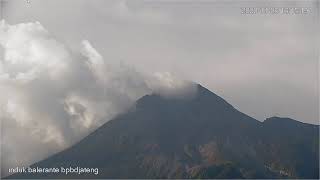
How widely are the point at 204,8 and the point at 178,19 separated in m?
0.44

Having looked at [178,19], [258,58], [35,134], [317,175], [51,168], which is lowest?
[317,175]

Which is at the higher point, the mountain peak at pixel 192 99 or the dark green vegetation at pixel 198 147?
the mountain peak at pixel 192 99

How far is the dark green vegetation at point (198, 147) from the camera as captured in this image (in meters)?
5.92

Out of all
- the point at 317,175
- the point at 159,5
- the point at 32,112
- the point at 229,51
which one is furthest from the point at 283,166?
the point at 32,112

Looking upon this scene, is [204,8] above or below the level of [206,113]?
above

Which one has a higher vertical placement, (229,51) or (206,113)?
(229,51)

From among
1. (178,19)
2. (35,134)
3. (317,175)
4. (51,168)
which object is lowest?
(317,175)

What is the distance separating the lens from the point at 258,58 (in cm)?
605

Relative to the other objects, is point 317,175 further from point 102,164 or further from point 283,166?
point 102,164

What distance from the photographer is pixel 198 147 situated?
19.5 ft

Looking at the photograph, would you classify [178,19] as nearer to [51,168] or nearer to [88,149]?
[88,149]

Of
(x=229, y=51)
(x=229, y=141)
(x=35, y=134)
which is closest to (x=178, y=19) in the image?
(x=229, y=51)

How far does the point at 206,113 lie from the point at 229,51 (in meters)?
1.02

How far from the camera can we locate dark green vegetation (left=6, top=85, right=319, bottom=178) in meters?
5.92
